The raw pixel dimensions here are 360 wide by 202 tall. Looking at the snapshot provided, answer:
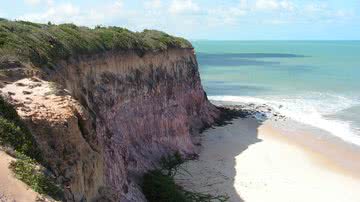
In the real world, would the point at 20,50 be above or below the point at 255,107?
above

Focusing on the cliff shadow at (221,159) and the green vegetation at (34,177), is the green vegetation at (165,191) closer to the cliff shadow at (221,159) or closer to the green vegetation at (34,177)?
the cliff shadow at (221,159)

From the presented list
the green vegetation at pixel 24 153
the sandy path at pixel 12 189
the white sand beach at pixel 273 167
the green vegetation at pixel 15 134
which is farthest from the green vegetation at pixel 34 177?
the white sand beach at pixel 273 167

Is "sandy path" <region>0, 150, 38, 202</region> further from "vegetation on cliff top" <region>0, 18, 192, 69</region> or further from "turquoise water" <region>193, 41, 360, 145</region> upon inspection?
"turquoise water" <region>193, 41, 360, 145</region>

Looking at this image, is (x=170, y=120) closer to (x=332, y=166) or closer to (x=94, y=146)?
(x=332, y=166)

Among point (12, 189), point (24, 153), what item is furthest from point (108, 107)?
point (12, 189)

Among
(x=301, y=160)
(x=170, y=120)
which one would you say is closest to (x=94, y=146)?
(x=170, y=120)
